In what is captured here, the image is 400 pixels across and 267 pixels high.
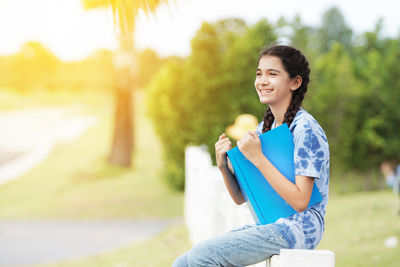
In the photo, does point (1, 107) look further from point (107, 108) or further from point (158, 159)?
point (158, 159)

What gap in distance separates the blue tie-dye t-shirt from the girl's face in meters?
0.18

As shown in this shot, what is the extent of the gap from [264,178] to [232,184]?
0.94 feet

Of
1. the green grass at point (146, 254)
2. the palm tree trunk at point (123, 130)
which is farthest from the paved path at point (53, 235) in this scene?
the palm tree trunk at point (123, 130)

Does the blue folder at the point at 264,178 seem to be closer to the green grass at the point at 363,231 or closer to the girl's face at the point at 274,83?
the girl's face at the point at 274,83

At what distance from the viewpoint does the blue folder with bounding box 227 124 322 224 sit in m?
2.14

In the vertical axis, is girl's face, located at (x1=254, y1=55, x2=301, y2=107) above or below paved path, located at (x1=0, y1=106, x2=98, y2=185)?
below

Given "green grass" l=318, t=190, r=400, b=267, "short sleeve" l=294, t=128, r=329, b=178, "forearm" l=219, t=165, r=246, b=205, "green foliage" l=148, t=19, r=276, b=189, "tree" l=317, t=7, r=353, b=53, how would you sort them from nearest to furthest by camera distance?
"short sleeve" l=294, t=128, r=329, b=178
"forearm" l=219, t=165, r=246, b=205
"green grass" l=318, t=190, r=400, b=267
"green foliage" l=148, t=19, r=276, b=189
"tree" l=317, t=7, r=353, b=53

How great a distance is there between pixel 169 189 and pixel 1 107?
1858 centimetres

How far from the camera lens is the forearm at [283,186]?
206 centimetres

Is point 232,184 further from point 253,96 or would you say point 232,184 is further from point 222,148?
point 253,96

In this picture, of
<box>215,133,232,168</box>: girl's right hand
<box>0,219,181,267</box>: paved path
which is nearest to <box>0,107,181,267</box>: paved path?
<box>0,219,181,267</box>: paved path

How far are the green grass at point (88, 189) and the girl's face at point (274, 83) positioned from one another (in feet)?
30.9

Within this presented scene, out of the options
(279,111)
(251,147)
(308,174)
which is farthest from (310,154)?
(279,111)

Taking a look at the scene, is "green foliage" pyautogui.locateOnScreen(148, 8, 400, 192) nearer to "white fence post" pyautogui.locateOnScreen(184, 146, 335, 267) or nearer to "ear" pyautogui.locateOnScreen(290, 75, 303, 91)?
"white fence post" pyautogui.locateOnScreen(184, 146, 335, 267)
